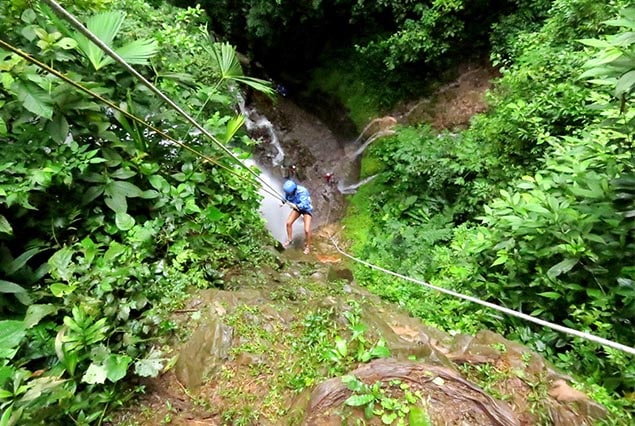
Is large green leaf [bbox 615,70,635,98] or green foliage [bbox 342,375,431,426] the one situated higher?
large green leaf [bbox 615,70,635,98]

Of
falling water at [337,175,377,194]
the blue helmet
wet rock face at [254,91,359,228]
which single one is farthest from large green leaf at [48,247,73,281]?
falling water at [337,175,377,194]

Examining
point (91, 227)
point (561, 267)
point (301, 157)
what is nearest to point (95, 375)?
point (91, 227)

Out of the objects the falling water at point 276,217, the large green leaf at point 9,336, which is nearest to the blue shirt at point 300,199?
the falling water at point 276,217

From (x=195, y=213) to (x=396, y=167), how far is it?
4212 mm

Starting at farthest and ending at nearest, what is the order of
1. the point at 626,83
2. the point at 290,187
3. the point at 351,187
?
the point at 351,187 < the point at 290,187 < the point at 626,83

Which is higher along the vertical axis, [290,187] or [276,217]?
[290,187]

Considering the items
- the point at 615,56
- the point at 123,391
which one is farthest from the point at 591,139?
the point at 123,391

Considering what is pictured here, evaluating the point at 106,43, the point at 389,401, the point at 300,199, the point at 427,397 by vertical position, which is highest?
the point at 106,43

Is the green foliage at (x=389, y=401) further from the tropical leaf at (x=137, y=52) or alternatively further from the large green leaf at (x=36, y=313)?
the tropical leaf at (x=137, y=52)

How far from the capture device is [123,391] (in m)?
2.13

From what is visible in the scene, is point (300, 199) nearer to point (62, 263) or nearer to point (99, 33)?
point (99, 33)

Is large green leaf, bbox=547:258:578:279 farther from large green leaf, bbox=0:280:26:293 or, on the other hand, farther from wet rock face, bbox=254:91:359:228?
wet rock face, bbox=254:91:359:228

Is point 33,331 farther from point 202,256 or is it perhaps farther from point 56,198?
point 202,256

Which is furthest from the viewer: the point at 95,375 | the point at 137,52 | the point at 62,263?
the point at 137,52
